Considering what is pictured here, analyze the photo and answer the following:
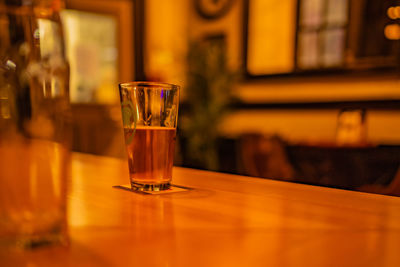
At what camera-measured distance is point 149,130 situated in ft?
1.74

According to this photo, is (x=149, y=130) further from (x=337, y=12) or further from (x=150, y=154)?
(x=337, y=12)

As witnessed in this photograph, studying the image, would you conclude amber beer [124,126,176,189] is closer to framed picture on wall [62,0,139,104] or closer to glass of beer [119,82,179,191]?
glass of beer [119,82,179,191]

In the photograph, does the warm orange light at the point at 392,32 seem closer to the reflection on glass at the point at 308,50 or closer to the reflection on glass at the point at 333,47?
the reflection on glass at the point at 333,47

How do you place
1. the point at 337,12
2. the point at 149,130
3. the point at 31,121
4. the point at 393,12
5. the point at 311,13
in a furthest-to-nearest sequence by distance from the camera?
the point at 311,13 < the point at 337,12 < the point at 393,12 < the point at 149,130 < the point at 31,121

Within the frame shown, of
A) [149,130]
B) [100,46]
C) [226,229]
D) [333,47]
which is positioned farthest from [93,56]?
[226,229]

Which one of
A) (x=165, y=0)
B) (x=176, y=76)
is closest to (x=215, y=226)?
(x=176, y=76)

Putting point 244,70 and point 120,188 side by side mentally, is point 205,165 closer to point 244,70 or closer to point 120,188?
point 244,70

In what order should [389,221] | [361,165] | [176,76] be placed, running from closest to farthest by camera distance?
[389,221]
[361,165]
[176,76]

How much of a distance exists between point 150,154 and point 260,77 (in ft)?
10.3

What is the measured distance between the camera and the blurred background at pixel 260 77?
2182 mm

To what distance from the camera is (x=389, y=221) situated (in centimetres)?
41

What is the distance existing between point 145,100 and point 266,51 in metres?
3.16

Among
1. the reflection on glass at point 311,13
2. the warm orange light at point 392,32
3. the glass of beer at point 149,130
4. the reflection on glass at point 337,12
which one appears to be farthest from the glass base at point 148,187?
the reflection on glass at point 311,13

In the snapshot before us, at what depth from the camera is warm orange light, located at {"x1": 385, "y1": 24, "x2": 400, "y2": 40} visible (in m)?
2.75
